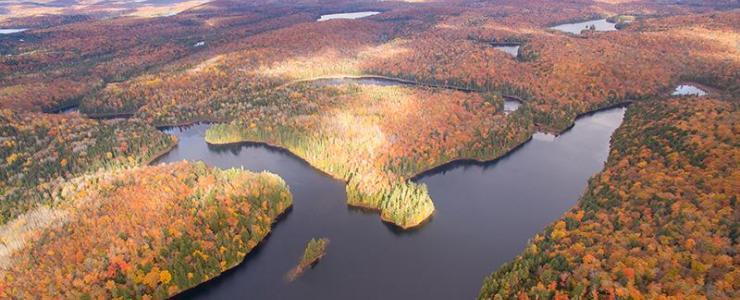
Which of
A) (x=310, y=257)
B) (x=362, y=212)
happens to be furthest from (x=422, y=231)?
(x=310, y=257)

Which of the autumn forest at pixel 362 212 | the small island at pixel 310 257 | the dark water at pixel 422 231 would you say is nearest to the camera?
the autumn forest at pixel 362 212

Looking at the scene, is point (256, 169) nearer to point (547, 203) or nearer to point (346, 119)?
point (346, 119)

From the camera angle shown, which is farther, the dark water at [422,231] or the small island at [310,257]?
the small island at [310,257]

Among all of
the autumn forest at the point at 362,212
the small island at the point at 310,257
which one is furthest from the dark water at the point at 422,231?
the small island at the point at 310,257

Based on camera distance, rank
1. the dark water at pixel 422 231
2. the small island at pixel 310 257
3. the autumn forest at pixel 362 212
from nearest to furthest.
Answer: the autumn forest at pixel 362 212 → the dark water at pixel 422 231 → the small island at pixel 310 257

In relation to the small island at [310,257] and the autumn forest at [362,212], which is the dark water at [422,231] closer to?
the autumn forest at [362,212]

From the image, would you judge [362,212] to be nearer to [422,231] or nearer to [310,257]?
[422,231]
